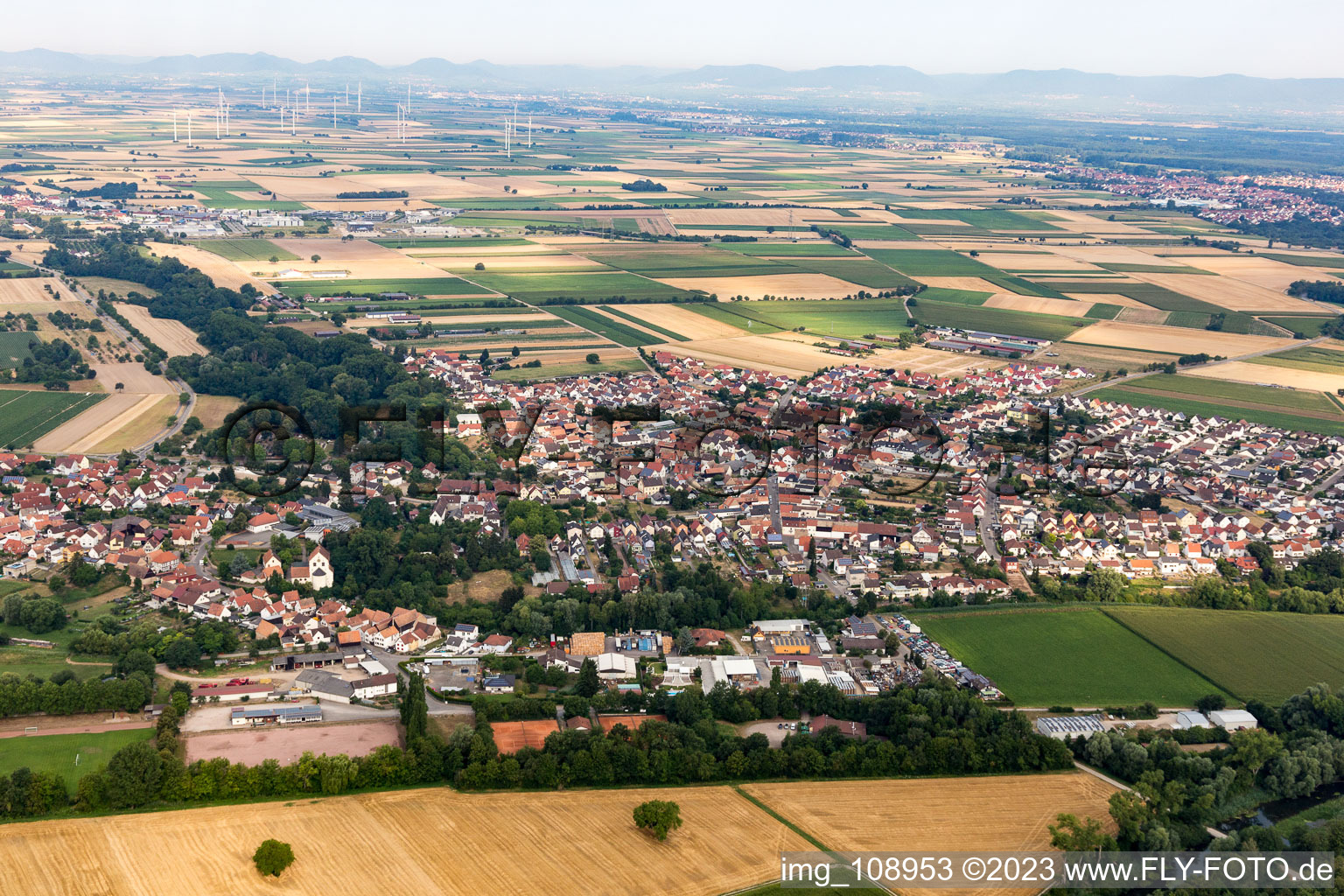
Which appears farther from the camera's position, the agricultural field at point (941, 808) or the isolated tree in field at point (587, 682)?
the isolated tree in field at point (587, 682)

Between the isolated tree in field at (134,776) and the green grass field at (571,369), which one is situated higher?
the green grass field at (571,369)

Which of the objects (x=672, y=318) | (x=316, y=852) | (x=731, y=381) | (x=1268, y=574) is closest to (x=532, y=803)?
(x=316, y=852)

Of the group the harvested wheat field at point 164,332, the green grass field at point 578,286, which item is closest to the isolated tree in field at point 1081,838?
the harvested wheat field at point 164,332

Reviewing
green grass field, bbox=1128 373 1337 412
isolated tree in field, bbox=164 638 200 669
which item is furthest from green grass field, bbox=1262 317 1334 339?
isolated tree in field, bbox=164 638 200 669

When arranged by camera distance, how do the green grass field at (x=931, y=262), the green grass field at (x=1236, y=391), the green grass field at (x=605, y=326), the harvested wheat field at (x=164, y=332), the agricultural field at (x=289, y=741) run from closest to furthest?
the agricultural field at (x=289, y=741), the green grass field at (x=1236, y=391), the harvested wheat field at (x=164, y=332), the green grass field at (x=605, y=326), the green grass field at (x=931, y=262)

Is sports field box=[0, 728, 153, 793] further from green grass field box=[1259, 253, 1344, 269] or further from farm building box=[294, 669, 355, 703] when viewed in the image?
green grass field box=[1259, 253, 1344, 269]

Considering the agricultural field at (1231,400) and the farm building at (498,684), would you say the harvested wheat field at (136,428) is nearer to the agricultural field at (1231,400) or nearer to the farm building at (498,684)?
the farm building at (498,684)

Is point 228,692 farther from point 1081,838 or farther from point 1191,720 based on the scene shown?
point 1191,720
